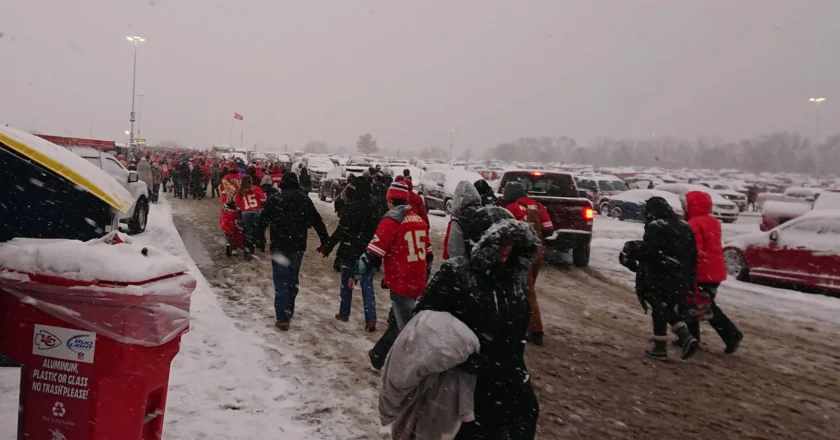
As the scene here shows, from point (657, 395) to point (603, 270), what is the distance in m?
7.40

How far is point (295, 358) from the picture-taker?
6184mm

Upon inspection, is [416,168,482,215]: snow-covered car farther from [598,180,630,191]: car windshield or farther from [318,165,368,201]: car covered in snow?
[598,180,630,191]: car windshield

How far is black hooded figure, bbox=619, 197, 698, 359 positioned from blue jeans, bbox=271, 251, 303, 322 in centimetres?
388

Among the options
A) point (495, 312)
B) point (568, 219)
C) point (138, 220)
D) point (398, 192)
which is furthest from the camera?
point (138, 220)

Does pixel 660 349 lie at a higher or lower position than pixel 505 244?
lower

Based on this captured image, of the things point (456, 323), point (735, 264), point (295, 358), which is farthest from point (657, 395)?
point (735, 264)

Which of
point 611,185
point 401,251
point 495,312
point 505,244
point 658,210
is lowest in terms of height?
point 401,251

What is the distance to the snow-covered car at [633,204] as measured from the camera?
24453 mm

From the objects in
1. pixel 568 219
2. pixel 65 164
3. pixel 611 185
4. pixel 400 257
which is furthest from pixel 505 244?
pixel 611 185

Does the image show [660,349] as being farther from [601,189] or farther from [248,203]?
[601,189]

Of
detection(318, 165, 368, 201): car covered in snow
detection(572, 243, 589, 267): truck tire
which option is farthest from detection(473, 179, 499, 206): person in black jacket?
detection(318, 165, 368, 201): car covered in snow

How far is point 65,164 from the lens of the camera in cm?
364

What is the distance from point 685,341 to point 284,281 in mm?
4581

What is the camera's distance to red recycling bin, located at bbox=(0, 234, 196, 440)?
9.97 ft
